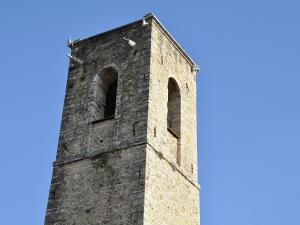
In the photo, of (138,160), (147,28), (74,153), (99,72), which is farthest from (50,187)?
(147,28)

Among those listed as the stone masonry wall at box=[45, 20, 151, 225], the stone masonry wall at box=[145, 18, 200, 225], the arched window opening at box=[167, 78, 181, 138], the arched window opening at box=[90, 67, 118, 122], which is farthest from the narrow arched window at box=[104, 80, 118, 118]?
the arched window opening at box=[167, 78, 181, 138]

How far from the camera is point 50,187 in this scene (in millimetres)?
15609

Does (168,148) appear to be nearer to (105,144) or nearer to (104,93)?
(105,144)

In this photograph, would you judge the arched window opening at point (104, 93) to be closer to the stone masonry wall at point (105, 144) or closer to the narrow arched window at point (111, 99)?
the narrow arched window at point (111, 99)

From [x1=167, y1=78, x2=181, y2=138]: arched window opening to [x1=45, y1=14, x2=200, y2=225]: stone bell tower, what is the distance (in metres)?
0.03

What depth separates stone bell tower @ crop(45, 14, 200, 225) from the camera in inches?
573

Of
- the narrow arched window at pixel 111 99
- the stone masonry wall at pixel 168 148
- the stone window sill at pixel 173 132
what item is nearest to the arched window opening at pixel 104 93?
the narrow arched window at pixel 111 99

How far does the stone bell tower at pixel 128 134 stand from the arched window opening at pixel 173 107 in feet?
0.10

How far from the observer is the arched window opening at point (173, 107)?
17.2 m

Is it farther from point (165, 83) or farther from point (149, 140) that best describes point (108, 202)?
point (165, 83)

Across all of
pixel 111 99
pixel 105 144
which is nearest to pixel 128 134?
pixel 105 144

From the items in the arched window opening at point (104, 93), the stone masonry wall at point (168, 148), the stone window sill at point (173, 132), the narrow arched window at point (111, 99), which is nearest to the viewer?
the stone masonry wall at point (168, 148)

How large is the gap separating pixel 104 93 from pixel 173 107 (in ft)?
6.67

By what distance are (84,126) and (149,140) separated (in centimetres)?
218
